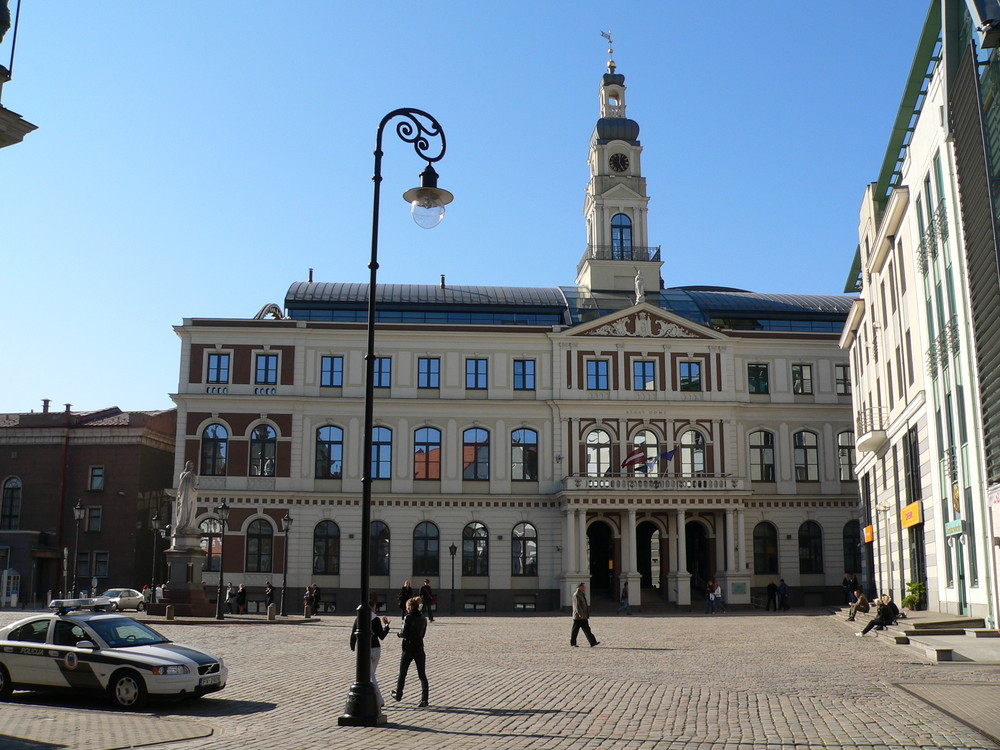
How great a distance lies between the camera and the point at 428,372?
195 feet

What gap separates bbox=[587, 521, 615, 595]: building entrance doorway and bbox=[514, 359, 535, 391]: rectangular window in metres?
9.14

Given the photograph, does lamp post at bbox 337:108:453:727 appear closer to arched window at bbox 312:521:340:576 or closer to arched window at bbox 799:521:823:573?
arched window at bbox 312:521:340:576

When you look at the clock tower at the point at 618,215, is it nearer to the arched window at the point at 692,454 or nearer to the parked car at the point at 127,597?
the arched window at the point at 692,454

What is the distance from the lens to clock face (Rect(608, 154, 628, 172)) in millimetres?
67812

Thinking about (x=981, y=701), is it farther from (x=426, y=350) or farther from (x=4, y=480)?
(x=4, y=480)

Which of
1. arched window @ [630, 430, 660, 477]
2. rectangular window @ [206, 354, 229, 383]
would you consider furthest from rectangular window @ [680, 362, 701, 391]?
rectangular window @ [206, 354, 229, 383]

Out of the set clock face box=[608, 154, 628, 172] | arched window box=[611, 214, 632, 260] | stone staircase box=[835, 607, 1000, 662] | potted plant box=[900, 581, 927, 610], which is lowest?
stone staircase box=[835, 607, 1000, 662]

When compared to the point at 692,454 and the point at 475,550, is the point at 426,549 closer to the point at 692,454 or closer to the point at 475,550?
the point at 475,550

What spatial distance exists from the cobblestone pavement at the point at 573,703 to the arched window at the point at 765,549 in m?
31.5

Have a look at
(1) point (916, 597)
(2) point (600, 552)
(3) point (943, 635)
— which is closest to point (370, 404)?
(3) point (943, 635)

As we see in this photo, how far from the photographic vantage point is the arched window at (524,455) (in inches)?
2311

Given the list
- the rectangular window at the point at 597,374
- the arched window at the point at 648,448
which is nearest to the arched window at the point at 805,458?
the arched window at the point at 648,448

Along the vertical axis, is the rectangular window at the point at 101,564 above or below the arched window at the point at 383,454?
below

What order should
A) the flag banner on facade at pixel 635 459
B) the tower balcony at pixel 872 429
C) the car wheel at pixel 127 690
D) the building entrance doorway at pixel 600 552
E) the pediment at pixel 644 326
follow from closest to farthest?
1. the car wheel at pixel 127 690
2. the tower balcony at pixel 872 429
3. the flag banner on facade at pixel 635 459
4. the pediment at pixel 644 326
5. the building entrance doorway at pixel 600 552
